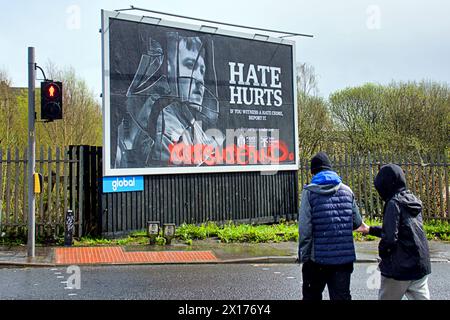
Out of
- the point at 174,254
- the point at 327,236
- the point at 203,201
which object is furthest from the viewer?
the point at 203,201

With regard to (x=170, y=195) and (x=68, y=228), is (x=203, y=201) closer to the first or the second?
(x=170, y=195)

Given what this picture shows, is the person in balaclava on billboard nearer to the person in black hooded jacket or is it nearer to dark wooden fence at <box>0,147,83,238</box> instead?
dark wooden fence at <box>0,147,83,238</box>

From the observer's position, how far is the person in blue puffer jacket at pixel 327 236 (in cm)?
533

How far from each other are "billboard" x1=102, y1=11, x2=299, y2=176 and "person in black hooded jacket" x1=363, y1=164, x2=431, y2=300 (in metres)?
9.40

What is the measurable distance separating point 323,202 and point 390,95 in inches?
1085

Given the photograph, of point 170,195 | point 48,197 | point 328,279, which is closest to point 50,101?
point 48,197

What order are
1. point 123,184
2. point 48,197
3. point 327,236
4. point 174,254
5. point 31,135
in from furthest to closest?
point 123,184 → point 48,197 → point 174,254 → point 31,135 → point 327,236

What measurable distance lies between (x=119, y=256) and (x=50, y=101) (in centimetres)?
361

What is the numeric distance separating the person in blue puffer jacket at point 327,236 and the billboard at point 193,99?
8.77m

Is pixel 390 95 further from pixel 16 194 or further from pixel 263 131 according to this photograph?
pixel 16 194

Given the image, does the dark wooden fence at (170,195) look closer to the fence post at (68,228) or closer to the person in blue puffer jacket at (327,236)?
the fence post at (68,228)

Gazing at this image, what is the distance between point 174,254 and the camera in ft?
39.3

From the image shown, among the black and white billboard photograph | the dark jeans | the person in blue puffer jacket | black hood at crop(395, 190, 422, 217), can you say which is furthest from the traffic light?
black hood at crop(395, 190, 422, 217)
